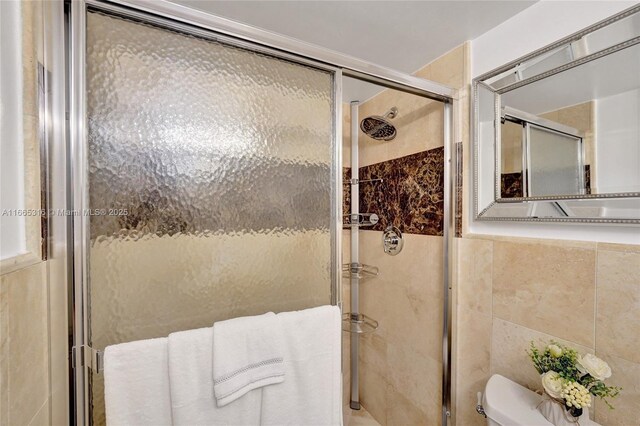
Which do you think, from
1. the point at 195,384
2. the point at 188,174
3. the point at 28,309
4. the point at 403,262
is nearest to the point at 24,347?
the point at 28,309

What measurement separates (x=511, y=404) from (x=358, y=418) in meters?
1.28

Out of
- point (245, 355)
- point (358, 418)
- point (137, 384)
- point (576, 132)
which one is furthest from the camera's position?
point (358, 418)

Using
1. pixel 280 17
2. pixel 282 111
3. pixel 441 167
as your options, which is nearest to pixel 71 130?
pixel 282 111

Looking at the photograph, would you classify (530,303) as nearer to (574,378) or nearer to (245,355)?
(574,378)

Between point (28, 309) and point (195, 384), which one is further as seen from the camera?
point (195, 384)

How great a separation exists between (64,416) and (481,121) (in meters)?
1.72

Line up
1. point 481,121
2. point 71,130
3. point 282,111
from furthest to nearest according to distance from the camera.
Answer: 1. point 481,121
2. point 282,111
3. point 71,130

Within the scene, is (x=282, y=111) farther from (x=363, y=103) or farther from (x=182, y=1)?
(x=363, y=103)

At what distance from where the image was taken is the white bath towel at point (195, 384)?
2.39 feet

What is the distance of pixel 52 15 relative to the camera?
0.66 metres

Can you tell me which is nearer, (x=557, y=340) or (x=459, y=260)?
(x=557, y=340)

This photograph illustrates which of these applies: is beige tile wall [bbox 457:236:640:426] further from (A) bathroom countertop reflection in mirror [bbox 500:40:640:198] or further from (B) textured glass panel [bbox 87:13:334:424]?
(B) textured glass panel [bbox 87:13:334:424]

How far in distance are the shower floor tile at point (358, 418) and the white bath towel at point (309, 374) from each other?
48.6 inches

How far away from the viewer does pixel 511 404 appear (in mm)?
1020
